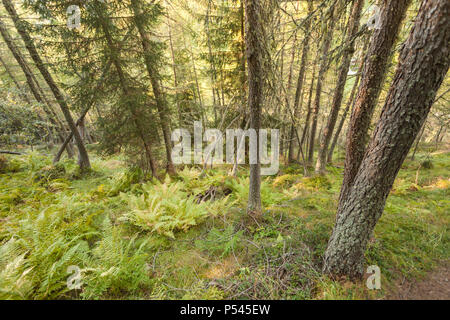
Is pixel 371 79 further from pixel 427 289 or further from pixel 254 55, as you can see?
pixel 427 289

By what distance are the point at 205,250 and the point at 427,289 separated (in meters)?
3.57

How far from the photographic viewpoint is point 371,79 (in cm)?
244

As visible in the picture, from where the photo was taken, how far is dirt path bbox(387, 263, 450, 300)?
2.36m

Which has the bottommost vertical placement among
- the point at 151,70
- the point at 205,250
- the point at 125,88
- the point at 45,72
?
the point at 205,250

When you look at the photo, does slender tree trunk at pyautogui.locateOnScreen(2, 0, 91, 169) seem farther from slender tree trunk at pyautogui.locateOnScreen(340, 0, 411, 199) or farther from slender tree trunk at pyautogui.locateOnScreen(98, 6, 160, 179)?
slender tree trunk at pyautogui.locateOnScreen(340, 0, 411, 199)

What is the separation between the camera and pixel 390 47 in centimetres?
231

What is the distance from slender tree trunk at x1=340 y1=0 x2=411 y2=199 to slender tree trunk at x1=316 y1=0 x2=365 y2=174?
0.35 m

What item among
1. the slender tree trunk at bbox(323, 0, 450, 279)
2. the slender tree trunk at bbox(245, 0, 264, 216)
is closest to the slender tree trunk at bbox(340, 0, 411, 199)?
the slender tree trunk at bbox(323, 0, 450, 279)

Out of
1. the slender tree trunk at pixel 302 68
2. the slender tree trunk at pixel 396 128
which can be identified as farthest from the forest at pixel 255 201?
the slender tree trunk at pixel 302 68

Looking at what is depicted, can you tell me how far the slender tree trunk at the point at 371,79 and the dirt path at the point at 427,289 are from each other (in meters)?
1.46

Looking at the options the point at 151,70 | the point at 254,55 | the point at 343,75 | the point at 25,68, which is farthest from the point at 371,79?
the point at 25,68

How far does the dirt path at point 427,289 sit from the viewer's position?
2363 millimetres
